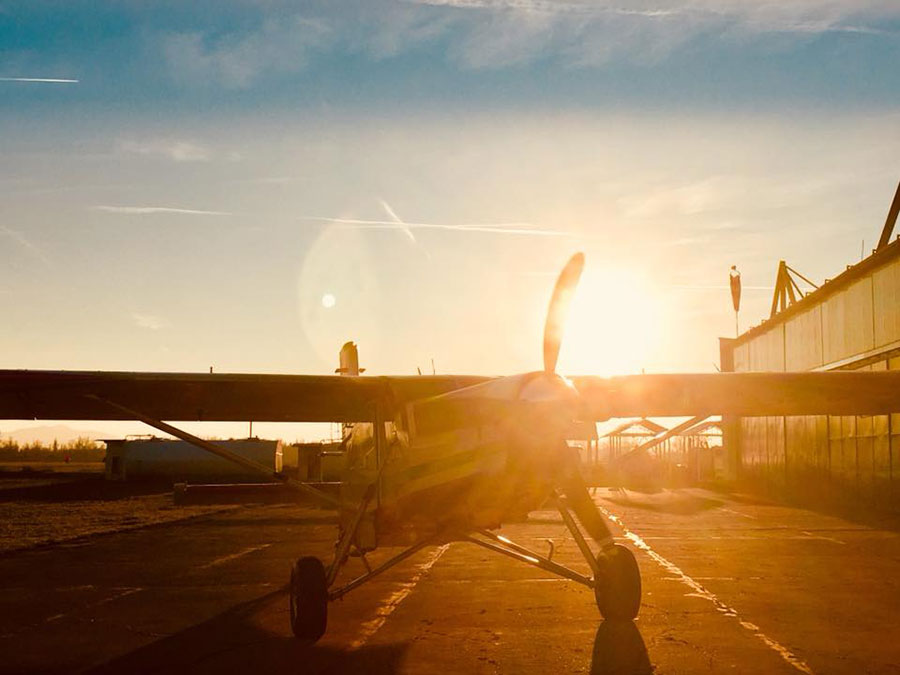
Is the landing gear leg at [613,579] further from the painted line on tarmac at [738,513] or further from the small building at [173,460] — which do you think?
the small building at [173,460]

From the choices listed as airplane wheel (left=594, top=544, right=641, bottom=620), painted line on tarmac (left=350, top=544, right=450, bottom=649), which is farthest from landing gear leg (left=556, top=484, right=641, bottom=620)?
painted line on tarmac (left=350, top=544, right=450, bottom=649)

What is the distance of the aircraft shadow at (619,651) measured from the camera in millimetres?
6562

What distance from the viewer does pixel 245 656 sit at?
7.25m

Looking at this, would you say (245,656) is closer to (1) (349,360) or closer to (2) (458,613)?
(2) (458,613)

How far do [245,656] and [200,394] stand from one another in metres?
4.23

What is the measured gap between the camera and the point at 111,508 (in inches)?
1192

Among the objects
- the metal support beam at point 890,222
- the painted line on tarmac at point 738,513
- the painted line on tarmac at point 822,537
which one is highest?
the metal support beam at point 890,222

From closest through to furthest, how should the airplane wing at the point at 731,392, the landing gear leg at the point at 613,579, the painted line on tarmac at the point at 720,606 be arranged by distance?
1. the painted line on tarmac at the point at 720,606
2. the landing gear leg at the point at 613,579
3. the airplane wing at the point at 731,392

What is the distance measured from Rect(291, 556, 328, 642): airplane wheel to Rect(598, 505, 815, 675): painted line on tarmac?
148 inches

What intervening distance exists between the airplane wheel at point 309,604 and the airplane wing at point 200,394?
2371mm

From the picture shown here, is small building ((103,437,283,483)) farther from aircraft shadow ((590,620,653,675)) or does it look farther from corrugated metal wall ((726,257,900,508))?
aircraft shadow ((590,620,653,675))

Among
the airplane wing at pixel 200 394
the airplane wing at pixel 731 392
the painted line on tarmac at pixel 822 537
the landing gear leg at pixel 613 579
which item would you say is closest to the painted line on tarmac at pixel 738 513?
the painted line on tarmac at pixel 822 537

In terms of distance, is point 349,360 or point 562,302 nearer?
point 562,302

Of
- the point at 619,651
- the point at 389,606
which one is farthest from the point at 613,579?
the point at 389,606
